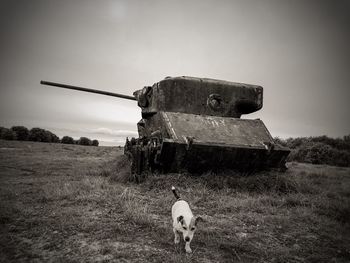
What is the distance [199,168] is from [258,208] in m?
1.94

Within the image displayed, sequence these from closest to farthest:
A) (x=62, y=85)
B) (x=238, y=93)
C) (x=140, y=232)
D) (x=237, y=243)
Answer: (x=237, y=243) < (x=140, y=232) < (x=238, y=93) < (x=62, y=85)

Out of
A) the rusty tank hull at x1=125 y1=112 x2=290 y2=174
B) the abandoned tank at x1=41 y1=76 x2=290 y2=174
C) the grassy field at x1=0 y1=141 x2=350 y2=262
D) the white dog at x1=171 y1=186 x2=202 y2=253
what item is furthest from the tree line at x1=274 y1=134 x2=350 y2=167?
the white dog at x1=171 y1=186 x2=202 y2=253

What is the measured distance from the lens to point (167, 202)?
16.2ft

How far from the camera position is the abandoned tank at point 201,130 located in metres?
6.19

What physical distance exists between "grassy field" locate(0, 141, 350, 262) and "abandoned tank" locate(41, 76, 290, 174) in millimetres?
397

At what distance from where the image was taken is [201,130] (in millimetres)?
6637

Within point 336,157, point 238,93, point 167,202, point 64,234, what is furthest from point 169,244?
point 336,157

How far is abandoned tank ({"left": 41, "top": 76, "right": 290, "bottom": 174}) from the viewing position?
6.19 m

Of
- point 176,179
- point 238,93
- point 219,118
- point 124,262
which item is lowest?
point 124,262

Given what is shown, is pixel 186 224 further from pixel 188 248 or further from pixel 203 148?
pixel 203 148

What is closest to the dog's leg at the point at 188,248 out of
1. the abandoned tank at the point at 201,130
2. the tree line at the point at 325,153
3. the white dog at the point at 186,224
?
the white dog at the point at 186,224

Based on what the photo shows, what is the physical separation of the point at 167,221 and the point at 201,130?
3.02 m

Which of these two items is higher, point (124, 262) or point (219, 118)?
point (219, 118)

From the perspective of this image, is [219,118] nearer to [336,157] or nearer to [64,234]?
[64,234]
